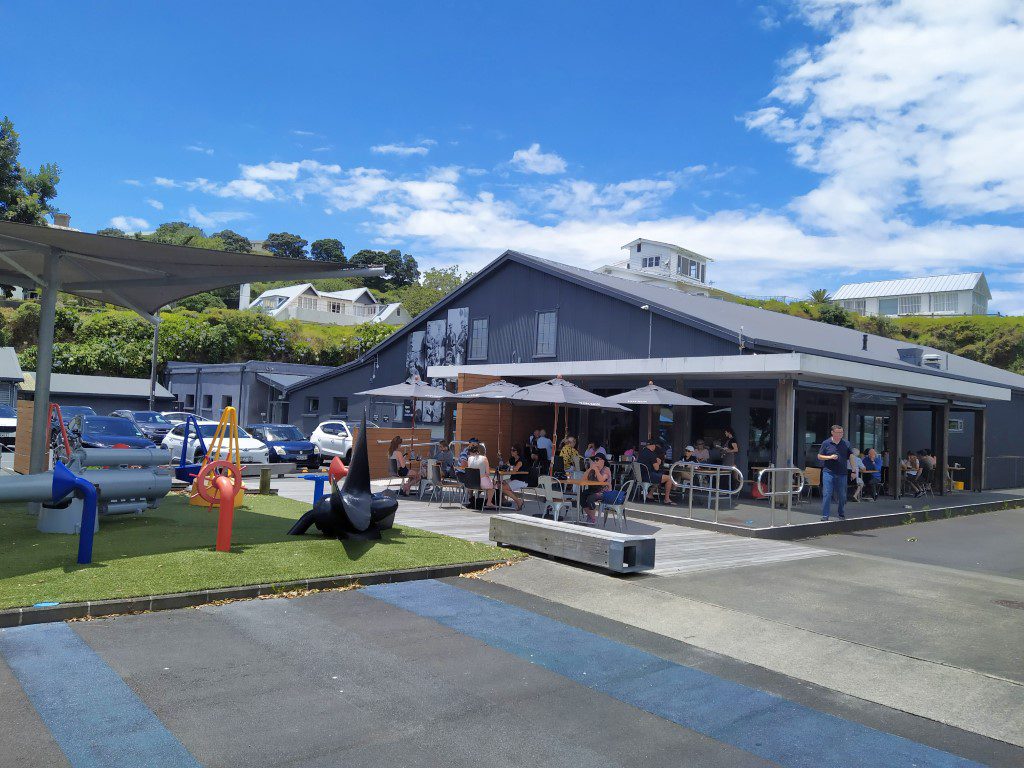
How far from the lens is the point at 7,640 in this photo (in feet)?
19.7

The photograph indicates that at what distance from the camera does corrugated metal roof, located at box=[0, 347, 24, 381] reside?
37.0 m

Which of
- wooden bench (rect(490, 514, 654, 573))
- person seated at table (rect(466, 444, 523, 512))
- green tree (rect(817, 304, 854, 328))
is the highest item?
green tree (rect(817, 304, 854, 328))

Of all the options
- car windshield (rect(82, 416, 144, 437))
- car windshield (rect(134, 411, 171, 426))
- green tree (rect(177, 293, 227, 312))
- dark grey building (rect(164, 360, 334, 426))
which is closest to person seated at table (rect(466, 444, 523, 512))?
car windshield (rect(82, 416, 144, 437))

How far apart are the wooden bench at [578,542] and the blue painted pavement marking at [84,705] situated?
5.58m

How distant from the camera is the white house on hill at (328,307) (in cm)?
8256

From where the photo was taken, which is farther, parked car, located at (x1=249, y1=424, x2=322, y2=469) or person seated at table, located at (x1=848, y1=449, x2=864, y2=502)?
parked car, located at (x1=249, y1=424, x2=322, y2=469)

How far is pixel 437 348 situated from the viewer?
26.6 m

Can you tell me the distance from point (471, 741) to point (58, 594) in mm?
4394

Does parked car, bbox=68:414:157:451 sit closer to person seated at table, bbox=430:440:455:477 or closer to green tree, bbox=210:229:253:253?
person seated at table, bbox=430:440:455:477

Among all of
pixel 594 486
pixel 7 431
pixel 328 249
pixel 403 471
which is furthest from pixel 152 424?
pixel 328 249

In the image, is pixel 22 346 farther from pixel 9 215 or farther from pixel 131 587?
pixel 131 587

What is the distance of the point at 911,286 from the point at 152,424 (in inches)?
3433

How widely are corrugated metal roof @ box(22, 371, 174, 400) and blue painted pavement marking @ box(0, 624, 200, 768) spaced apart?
39092 mm

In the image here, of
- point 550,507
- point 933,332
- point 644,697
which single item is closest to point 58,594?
point 644,697
